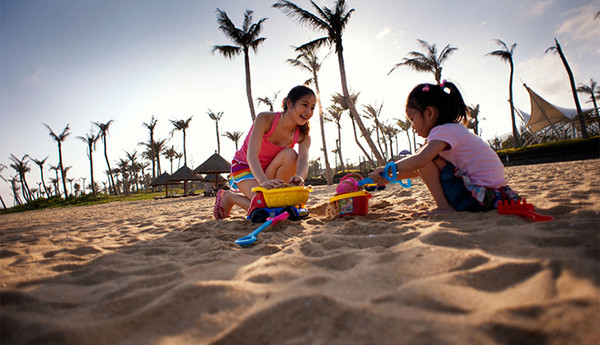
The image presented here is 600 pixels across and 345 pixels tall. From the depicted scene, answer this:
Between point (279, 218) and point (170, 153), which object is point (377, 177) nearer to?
point (279, 218)

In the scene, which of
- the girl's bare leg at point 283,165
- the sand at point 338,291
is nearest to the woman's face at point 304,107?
the girl's bare leg at point 283,165

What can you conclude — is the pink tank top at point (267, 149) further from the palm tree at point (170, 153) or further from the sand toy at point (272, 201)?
the palm tree at point (170, 153)

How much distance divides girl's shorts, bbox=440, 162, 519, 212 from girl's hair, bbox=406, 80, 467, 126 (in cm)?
38

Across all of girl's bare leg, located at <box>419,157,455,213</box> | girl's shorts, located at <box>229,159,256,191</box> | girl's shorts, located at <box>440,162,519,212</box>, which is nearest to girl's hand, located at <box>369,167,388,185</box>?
girl's bare leg, located at <box>419,157,455,213</box>

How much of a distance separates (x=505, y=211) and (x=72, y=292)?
7.09ft

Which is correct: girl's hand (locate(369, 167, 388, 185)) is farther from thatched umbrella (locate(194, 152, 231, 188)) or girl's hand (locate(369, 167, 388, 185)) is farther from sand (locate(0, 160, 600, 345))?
thatched umbrella (locate(194, 152, 231, 188))

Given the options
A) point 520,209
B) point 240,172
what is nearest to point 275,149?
point 240,172

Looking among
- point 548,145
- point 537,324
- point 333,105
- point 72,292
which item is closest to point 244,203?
point 72,292

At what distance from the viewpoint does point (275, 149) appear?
2.88 m

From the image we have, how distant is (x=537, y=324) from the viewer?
587mm

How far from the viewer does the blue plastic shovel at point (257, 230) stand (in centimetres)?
154

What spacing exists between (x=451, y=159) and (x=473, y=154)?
0.14 metres

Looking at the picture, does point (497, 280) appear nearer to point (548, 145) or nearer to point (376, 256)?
point (376, 256)

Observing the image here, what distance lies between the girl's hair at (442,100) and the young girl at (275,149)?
99 cm
